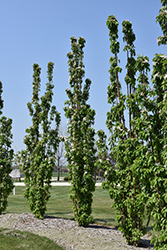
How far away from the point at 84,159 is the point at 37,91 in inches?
174

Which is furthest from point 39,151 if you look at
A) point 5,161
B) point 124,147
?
point 124,147

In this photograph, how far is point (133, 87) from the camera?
7.33m

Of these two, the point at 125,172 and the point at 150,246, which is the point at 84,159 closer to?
the point at 125,172

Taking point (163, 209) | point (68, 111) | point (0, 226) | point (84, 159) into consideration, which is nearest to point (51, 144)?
point (68, 111)

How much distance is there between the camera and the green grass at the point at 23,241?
6828 mm

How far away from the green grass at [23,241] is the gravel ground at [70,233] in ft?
1.19

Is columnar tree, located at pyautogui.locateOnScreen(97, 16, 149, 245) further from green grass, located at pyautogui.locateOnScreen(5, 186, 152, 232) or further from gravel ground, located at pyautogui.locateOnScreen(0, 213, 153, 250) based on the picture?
green grass, located at pyautogui.locateOnScreen(5, 186, 152, 232)

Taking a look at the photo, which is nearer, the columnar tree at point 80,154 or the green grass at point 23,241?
the green grass at point 23,241

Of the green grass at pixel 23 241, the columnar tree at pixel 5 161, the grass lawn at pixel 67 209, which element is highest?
Result: the columnar tree at pixel 5 161

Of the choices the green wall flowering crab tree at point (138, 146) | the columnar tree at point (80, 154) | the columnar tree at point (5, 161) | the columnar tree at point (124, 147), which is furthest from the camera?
the columnar tree at point (5, 161)

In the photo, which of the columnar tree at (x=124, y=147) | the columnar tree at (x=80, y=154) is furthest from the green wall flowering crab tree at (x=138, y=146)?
the columnar tree at (x=80, y=154)

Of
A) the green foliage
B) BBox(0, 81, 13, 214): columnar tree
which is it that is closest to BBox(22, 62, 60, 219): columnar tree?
BBox(0, 81, 13, 214): columnar tree

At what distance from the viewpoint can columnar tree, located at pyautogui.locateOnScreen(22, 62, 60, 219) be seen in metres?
10.1

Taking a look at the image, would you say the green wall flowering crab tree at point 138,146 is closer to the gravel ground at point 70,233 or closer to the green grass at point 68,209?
the gravel ground at point 70,233
